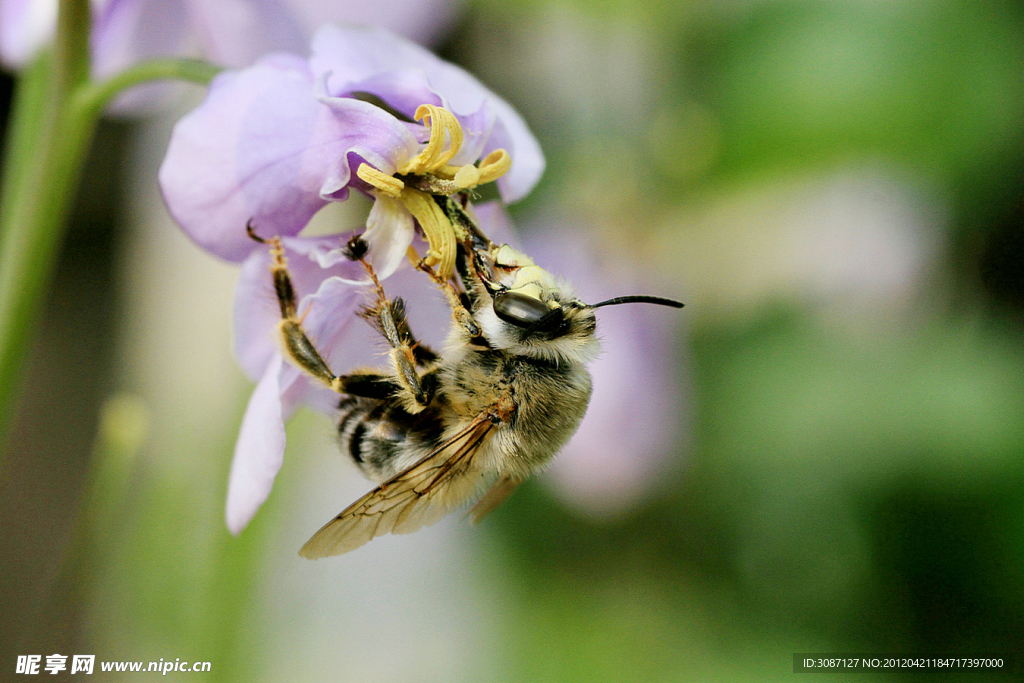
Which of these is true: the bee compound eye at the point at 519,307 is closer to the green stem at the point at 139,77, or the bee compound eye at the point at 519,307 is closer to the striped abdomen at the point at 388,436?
the striped abdomen at the point at 388,436

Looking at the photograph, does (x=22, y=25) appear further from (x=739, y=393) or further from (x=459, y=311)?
(x=739, y=393)

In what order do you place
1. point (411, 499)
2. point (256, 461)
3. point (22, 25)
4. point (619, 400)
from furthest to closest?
point (619, 400), point (22, 25), point (411, 499), point (256, 461)

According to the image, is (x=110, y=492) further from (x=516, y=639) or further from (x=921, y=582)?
(x=921, y=582)

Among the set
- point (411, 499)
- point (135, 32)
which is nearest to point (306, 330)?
point (411, 499)

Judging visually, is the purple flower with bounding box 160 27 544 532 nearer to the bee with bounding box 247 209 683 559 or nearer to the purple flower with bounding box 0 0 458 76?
the bee with bounding box 247 209 683 559

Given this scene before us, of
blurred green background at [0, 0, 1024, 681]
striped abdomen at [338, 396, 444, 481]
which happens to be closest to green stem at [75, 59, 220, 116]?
striped abdomen at [338, 396, 444, 481]

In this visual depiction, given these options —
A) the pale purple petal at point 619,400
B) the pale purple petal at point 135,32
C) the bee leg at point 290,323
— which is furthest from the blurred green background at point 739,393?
the bee leg at point 290,323

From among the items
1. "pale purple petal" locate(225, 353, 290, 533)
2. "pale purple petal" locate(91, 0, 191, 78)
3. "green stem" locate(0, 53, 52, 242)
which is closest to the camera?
"pale purple petal" locate(225, 353, 290, 533)
